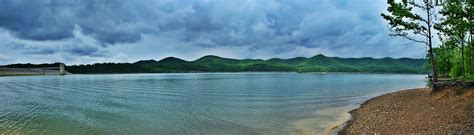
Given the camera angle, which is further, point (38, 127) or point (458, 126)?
point (38, 127)

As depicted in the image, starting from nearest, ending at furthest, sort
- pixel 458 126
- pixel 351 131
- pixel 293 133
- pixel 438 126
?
pixel 458 126 < pixel 438 126 < pixel 351 131 < pixel 293 133

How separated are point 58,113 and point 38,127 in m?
7.22

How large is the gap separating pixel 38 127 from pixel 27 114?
7.18 m

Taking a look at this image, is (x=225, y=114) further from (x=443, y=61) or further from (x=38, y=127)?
(x=443, y=61)

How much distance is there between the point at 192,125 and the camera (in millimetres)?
20328

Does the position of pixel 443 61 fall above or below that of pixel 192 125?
above

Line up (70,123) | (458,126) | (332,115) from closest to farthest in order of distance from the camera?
(458,126) → (70,123) → (332,115)

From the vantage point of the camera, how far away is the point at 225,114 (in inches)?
982

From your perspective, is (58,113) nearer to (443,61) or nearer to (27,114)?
(27,114)

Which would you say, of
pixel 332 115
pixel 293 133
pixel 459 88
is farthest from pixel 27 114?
pixel 459 88

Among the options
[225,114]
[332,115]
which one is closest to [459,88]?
[332,115]

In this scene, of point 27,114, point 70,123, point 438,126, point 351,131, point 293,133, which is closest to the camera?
point 438,126

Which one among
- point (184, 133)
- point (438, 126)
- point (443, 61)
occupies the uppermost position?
point (443, 61)

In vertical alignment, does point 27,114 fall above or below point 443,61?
below
